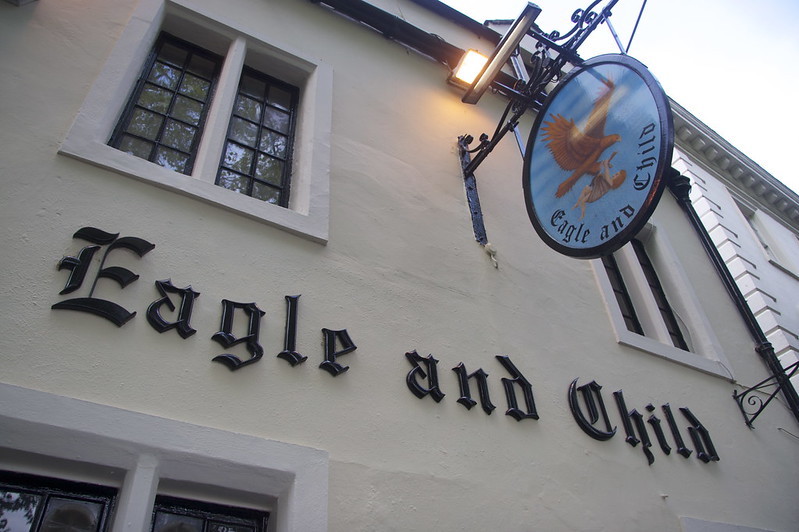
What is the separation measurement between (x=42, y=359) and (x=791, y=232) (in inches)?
580

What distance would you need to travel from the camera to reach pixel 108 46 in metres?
4.29

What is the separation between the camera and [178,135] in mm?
4434

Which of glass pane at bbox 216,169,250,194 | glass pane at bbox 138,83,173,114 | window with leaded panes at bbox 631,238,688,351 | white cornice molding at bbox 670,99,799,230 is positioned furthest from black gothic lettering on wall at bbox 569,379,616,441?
white cornice molding at bbox 670,99,799,230

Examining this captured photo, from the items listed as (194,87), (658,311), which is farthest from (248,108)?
(658,311)

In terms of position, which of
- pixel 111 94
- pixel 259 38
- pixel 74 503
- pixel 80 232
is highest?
pixel 259 38

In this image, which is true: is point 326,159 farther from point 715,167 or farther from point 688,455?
point 715,167

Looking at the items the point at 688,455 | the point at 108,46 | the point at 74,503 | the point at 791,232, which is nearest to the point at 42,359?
the point at 74,503

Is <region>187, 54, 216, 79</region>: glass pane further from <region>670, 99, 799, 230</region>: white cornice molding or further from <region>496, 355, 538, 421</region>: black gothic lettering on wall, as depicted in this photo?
<region>670, 99, 799, 230</region>: white cornice molding

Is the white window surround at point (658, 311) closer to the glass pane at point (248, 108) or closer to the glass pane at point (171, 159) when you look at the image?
the glass pane at point (248, 108)

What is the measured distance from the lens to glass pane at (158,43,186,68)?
5027 millimetres

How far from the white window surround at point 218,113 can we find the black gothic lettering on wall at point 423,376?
108 cm

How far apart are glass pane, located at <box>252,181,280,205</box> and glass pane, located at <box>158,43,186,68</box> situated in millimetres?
1529

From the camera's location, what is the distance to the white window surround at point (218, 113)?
3639 mm

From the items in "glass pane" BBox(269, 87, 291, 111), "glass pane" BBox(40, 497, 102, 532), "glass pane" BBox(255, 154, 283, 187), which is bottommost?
"glass pane" BBox(40, 497, 102, 532)
